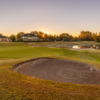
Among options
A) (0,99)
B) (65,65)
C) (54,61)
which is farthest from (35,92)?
(54,61)

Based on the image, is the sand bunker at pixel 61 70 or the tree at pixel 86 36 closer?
the sand bunker at pixel 61 70

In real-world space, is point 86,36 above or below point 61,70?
above

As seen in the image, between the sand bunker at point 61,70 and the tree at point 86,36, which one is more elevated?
the tree at point 86,36

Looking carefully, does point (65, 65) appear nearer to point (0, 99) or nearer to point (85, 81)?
point (85, 81)

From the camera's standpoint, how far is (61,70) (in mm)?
10523

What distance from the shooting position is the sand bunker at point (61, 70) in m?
8.48

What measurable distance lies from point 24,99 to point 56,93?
1.48 m

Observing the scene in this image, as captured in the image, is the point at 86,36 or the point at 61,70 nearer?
the point at 61,70

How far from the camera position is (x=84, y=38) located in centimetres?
14662

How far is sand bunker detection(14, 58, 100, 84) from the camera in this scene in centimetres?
848

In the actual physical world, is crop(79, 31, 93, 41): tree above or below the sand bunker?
above

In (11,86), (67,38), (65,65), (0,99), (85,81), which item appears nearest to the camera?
(0,99)

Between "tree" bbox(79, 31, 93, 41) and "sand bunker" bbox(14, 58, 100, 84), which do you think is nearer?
"sand bunker" bbox(14, 58, 100, 84)

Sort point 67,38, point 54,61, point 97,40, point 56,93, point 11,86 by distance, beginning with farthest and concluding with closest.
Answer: point 67,38 → point 97,40 → point 54,61 → point 11,86 → point 56,93
